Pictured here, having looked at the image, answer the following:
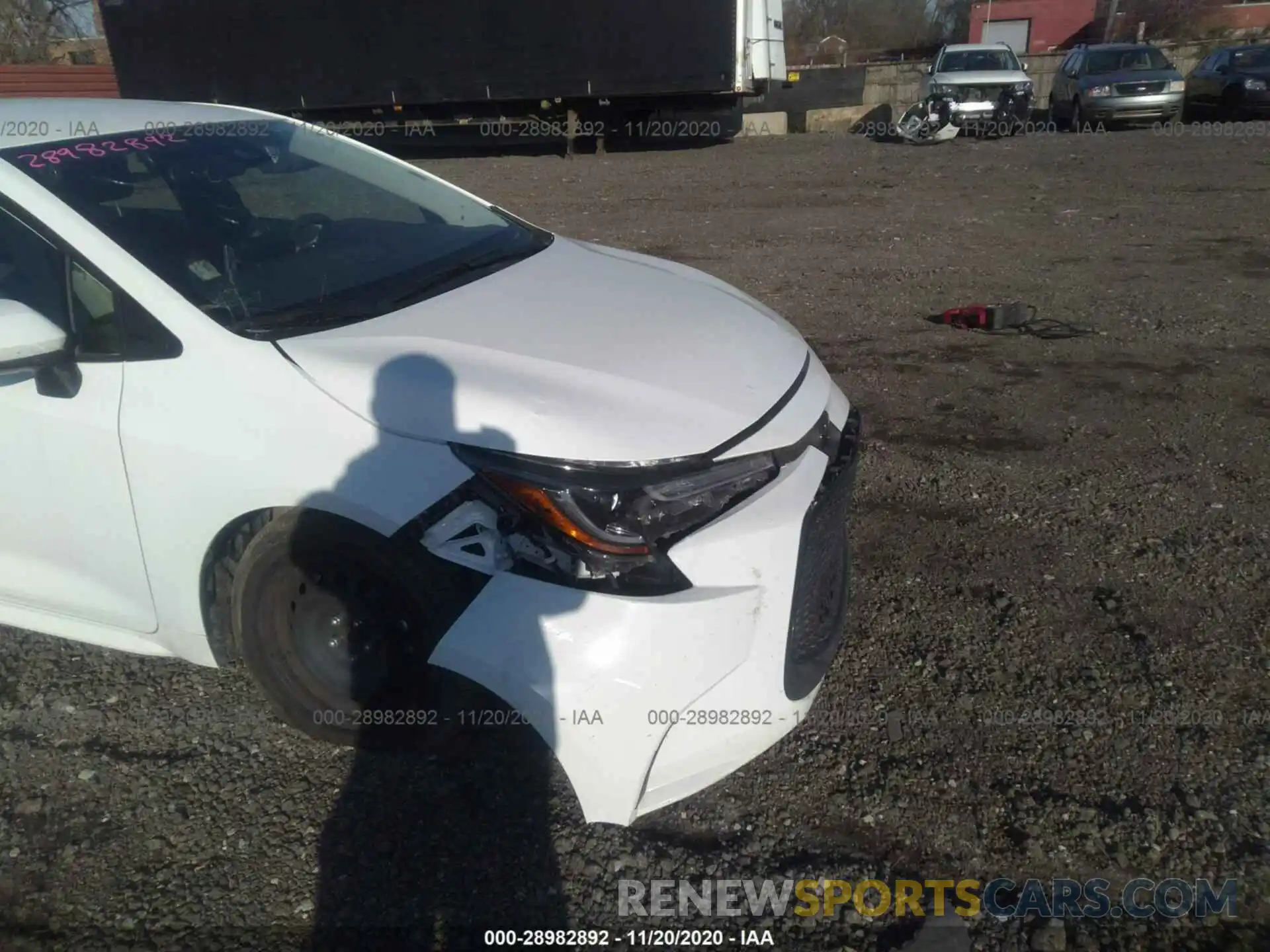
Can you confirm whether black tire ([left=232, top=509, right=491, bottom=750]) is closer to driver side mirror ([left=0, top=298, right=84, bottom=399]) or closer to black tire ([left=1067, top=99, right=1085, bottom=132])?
driver side mirror ([left=0, top=298, right=84, bottom=399])

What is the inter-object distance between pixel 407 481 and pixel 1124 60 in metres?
20.2

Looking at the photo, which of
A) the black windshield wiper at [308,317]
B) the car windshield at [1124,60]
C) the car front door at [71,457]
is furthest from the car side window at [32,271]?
the car windshield at [1124,60]

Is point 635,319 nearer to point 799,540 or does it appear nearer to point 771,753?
point 799,540

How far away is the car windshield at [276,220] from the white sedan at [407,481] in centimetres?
2

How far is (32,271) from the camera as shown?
8.40 feet

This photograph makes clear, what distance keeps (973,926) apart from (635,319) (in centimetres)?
178

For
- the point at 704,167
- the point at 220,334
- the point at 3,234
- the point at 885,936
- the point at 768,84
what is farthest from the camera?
the point at 768,84

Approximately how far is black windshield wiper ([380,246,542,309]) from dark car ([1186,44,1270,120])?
19.1 metres

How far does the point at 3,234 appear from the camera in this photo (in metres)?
2.60

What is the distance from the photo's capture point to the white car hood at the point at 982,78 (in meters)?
17.1

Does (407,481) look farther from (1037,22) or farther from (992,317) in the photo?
(1037,22)

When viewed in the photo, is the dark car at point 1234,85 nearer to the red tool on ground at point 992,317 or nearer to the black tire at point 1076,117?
the black tire at point 1076,117

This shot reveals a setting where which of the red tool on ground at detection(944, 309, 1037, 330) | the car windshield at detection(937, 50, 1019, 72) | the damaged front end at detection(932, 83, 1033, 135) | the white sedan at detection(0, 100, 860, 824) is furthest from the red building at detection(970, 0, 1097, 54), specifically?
the white sedan at detection(0, 100, 860, 824)

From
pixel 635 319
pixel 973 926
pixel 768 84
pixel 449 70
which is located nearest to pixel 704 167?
pixel 768 84
